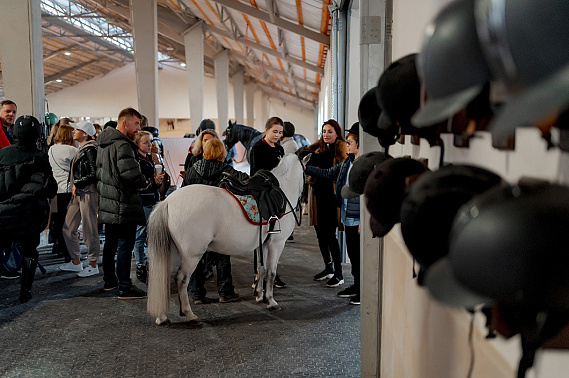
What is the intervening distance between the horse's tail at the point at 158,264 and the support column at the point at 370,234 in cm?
168

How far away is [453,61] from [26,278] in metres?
4.72

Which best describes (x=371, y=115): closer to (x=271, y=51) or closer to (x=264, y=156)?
(x=264, y=156)

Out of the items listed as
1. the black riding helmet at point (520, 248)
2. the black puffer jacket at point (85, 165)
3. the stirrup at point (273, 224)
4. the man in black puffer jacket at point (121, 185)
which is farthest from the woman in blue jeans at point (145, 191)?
the black riding helmet at point (520, 248)

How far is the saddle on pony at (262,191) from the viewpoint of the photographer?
13.5 ft

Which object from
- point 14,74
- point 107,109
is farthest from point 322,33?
point 107,109

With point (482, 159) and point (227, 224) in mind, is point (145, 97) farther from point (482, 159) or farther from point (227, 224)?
point (482, 159)

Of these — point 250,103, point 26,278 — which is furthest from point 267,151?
point 250,103

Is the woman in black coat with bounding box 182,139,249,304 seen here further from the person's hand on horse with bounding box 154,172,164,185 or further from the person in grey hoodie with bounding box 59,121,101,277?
the person in grey hoodie with bounding box 59,121,101,277

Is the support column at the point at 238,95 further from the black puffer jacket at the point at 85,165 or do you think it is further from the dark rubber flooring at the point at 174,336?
the dark rubber flooring at the point at 174,336

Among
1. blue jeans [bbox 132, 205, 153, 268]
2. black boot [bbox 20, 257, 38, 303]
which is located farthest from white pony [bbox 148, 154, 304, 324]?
black boot [bbox 20, 257, 38, 303]

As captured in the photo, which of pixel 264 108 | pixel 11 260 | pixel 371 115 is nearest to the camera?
pixel 371 115

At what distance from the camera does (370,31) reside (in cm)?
254

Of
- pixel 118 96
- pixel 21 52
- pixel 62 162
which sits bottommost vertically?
pixel 62 162

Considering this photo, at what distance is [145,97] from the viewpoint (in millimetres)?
10508
